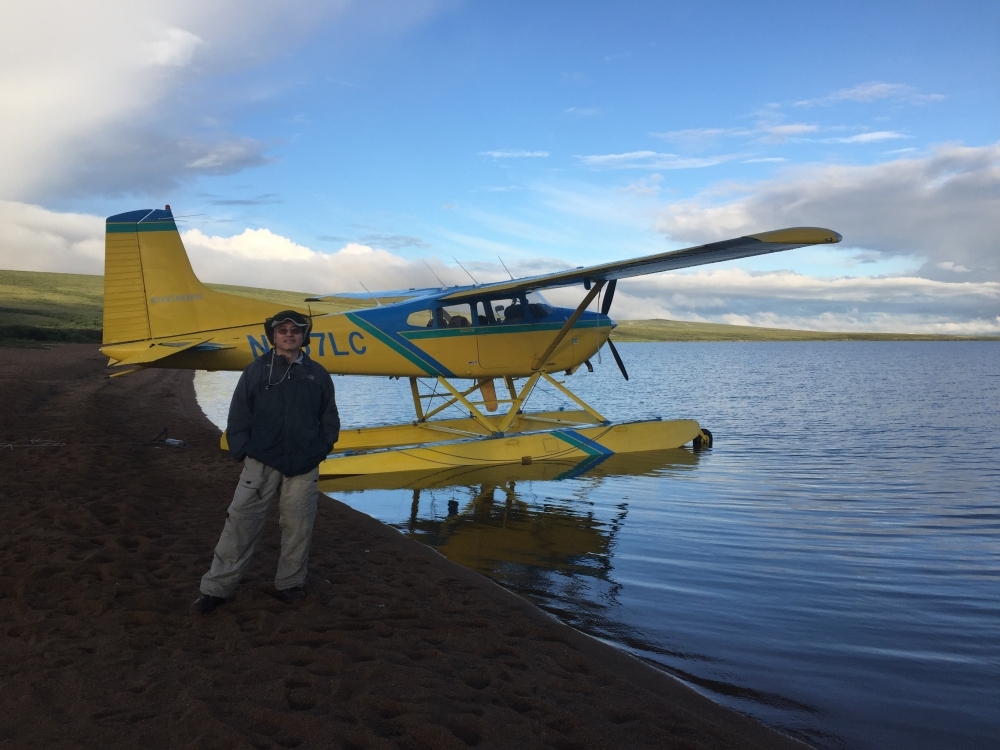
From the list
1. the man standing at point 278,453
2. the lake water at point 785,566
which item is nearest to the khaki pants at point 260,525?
the man standing at point 278,453

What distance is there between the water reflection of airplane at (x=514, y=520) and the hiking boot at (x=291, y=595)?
6.66 feet

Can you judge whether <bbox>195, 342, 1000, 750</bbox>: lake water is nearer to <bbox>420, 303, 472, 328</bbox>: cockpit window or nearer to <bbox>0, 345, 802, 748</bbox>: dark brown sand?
<bbox>0, 345, 802, 748</bbox>: dark brown sand

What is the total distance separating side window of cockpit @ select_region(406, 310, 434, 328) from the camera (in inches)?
484

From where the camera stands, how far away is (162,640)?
3844 millimetres

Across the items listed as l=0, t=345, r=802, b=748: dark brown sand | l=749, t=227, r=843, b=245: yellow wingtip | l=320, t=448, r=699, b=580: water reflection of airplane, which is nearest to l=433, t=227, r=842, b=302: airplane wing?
l=749, t=227, r=843, b=245: yellow wingtip

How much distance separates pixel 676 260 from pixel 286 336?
26.2ft

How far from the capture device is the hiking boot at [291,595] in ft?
15.0

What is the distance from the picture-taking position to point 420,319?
40.7 ft

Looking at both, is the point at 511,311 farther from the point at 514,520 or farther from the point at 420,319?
the point at 514,520

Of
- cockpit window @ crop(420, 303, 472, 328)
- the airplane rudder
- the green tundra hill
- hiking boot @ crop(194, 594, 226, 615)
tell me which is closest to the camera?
hiking boot @ crop(194, 594, 226, 615)

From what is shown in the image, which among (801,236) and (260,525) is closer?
(260,525)

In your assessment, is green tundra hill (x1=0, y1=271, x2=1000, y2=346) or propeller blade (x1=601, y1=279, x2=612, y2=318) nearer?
propeller blade (x1=601, y1=279, x2=612, y2=318)

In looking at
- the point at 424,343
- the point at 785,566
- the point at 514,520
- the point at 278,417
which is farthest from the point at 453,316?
the point at 278,417

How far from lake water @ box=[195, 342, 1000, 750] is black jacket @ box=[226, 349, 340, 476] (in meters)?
2.32
